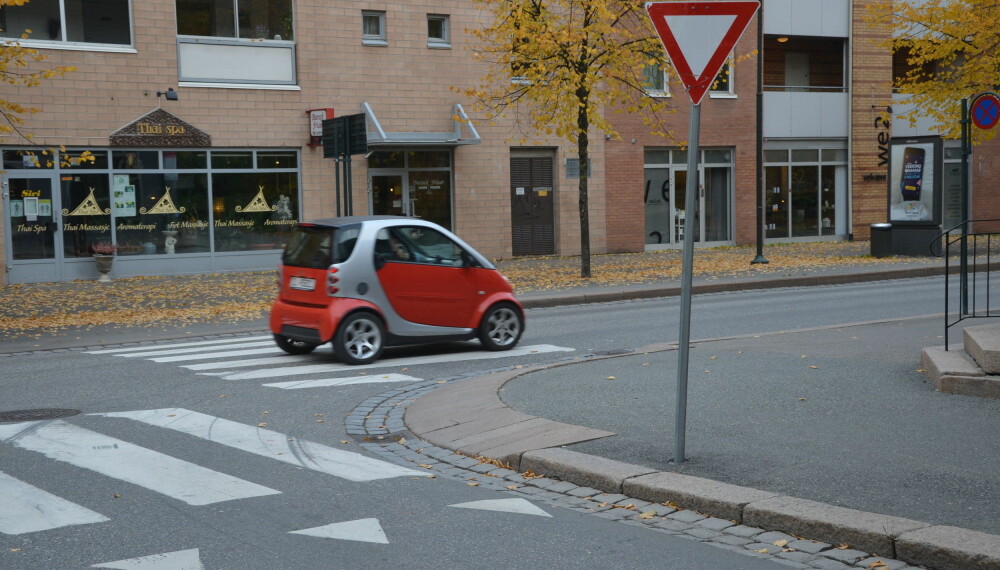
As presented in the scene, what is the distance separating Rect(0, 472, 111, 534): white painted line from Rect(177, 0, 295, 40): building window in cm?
1923

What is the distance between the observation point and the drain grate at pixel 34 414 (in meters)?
9.00

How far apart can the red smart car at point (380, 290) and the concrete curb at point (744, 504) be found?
3.34 m

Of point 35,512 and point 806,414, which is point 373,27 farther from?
point 35,512

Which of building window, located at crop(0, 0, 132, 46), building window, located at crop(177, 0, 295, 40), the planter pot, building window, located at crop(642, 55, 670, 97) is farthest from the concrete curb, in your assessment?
building window, located at crop(642, 55, 670, 97)

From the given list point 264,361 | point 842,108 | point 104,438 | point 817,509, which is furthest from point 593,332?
point 842,108

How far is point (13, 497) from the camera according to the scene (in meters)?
6.47

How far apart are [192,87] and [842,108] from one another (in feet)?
64.8

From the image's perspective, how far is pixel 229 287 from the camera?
21703 mm

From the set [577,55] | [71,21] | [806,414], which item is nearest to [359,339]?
[806,414]

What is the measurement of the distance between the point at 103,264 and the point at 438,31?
32.5 ft

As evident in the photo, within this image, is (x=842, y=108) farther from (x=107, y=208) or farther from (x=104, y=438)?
(x=104, y=438)

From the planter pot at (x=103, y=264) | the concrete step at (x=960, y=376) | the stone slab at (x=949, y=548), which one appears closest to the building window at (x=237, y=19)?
the planter pot at (x=103, y=264)

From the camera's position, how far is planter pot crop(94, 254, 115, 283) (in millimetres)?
23156

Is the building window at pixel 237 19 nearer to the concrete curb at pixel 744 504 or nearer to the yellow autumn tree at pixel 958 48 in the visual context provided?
the yellow autumn tree at pixel 958 48
